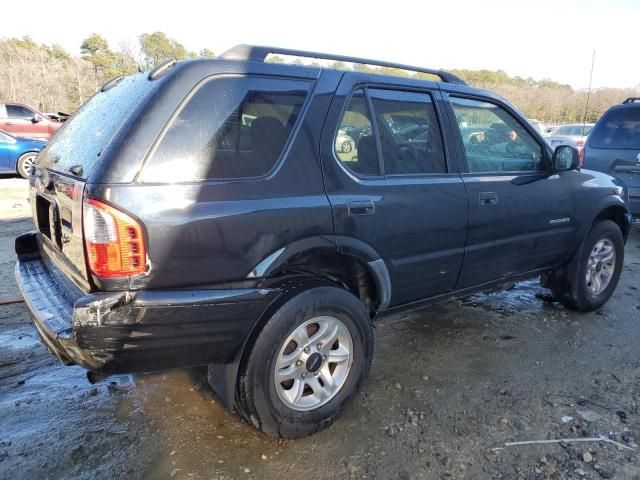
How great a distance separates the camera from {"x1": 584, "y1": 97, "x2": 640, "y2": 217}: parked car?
660 cm

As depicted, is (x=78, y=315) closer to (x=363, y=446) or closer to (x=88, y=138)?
(x=88, y=138)

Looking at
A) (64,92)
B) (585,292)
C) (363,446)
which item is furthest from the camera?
(64,92)

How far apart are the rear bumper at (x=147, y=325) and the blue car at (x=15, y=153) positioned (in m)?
10.4

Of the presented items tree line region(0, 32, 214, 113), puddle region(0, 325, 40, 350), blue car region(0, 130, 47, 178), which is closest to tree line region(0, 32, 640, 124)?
tree line region(0, 32, 214, 113)

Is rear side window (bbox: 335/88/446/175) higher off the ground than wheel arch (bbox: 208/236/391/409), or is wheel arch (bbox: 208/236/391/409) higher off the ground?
rear side window (bbox: 335/88/446/175)

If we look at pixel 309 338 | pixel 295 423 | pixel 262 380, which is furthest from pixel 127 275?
pixel 295 423

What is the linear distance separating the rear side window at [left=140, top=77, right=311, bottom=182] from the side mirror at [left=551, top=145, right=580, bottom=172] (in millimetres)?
2177

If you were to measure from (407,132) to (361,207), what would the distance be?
714 millimetres

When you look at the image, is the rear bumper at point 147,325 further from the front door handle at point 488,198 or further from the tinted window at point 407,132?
the front door handle at point 488,198

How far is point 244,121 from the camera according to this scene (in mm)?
2293

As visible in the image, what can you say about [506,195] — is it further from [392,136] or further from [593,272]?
[593,272]

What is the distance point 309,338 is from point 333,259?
438 mm

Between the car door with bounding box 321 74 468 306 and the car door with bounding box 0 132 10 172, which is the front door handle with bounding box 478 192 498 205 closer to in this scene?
the car door with bounding box 321 74 468 306

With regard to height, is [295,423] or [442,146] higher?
[442,146]
